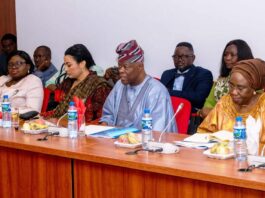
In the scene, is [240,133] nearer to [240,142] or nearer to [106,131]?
[240,142]

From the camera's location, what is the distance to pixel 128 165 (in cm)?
252

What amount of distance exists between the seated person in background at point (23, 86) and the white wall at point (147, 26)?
4.68ft

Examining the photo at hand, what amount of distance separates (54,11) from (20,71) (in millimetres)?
1858

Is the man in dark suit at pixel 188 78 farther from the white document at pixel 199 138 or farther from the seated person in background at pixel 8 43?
the seated person in background at pixel 8 43

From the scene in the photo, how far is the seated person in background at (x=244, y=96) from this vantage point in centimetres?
306

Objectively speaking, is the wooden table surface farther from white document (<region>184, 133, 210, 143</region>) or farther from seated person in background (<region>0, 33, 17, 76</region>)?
seated person in background (<region>0, 33, 17, 76</region>)

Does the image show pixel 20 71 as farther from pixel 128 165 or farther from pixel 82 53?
pixel 128 165

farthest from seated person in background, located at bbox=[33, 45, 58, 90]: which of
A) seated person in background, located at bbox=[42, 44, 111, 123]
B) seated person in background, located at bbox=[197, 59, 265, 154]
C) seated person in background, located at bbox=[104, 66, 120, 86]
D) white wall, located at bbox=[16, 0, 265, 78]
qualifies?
seated person in background, located at bbox=[197, 59, 265, 154]

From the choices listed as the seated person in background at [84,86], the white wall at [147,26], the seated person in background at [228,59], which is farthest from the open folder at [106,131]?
the white wall at [147,26]

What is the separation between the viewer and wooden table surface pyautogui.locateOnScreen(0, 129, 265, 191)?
2.21m

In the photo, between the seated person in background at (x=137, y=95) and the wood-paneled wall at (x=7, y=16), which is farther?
the wood-paneled wall at (x=7, y=16)

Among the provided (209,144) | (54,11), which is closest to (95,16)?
(54,11)

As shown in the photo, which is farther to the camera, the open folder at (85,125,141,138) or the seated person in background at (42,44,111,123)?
the seated person in background at (42,44,111,123)

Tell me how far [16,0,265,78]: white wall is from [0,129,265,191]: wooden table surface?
7.10 ft
